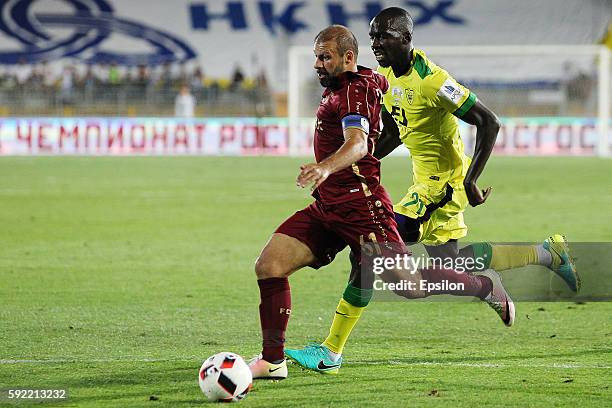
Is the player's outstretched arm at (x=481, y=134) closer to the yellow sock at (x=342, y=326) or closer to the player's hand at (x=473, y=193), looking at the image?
the player's hand at (x=473, y=193)

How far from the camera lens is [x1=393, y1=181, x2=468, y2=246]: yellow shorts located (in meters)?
7.17

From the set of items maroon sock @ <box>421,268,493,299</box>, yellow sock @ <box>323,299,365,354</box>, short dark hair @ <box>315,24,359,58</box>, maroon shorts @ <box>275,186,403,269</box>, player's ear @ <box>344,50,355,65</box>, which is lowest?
yellow sock @ <box>323,299,365,354</box>

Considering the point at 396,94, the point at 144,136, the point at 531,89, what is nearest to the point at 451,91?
the point at 396,94

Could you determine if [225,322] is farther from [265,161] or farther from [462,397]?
[265,161]

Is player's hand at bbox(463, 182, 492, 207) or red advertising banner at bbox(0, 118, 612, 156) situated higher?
red advertising banner at bbox(0, 118, 612, 156)

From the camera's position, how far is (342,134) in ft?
19.1

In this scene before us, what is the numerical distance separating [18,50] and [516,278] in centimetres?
3674

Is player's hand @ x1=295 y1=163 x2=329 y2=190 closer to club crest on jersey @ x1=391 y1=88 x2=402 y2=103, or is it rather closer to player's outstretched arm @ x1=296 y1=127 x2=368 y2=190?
player's outstretched arm @ x1=296 y1=127 x2=368 y2=190

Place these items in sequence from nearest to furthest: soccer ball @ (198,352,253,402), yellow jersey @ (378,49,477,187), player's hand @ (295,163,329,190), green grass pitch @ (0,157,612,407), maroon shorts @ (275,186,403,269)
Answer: player's hand @ (295,163,329,190) < soccer ball @ (198,352,253,402) < green grass pitch @ (0,157,612,407) < maroon shorts @ (275,186,403,269) < yellow jersey @ (378,49,477,187)

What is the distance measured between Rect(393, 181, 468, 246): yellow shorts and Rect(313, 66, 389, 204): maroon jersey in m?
1.21

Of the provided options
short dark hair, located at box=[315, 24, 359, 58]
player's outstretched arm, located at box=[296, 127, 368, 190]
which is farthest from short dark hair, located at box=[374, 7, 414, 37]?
player's outstretched arm, located at box=[296, 127, 368, 190]

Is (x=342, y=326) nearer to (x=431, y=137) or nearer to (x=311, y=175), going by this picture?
(x=311, y=175)

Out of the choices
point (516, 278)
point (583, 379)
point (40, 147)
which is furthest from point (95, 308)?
point (40, 147)

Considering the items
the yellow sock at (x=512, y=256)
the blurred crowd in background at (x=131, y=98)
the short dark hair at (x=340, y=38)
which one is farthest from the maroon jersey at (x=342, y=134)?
the blurred crowd in background at (x=131, y=98)
